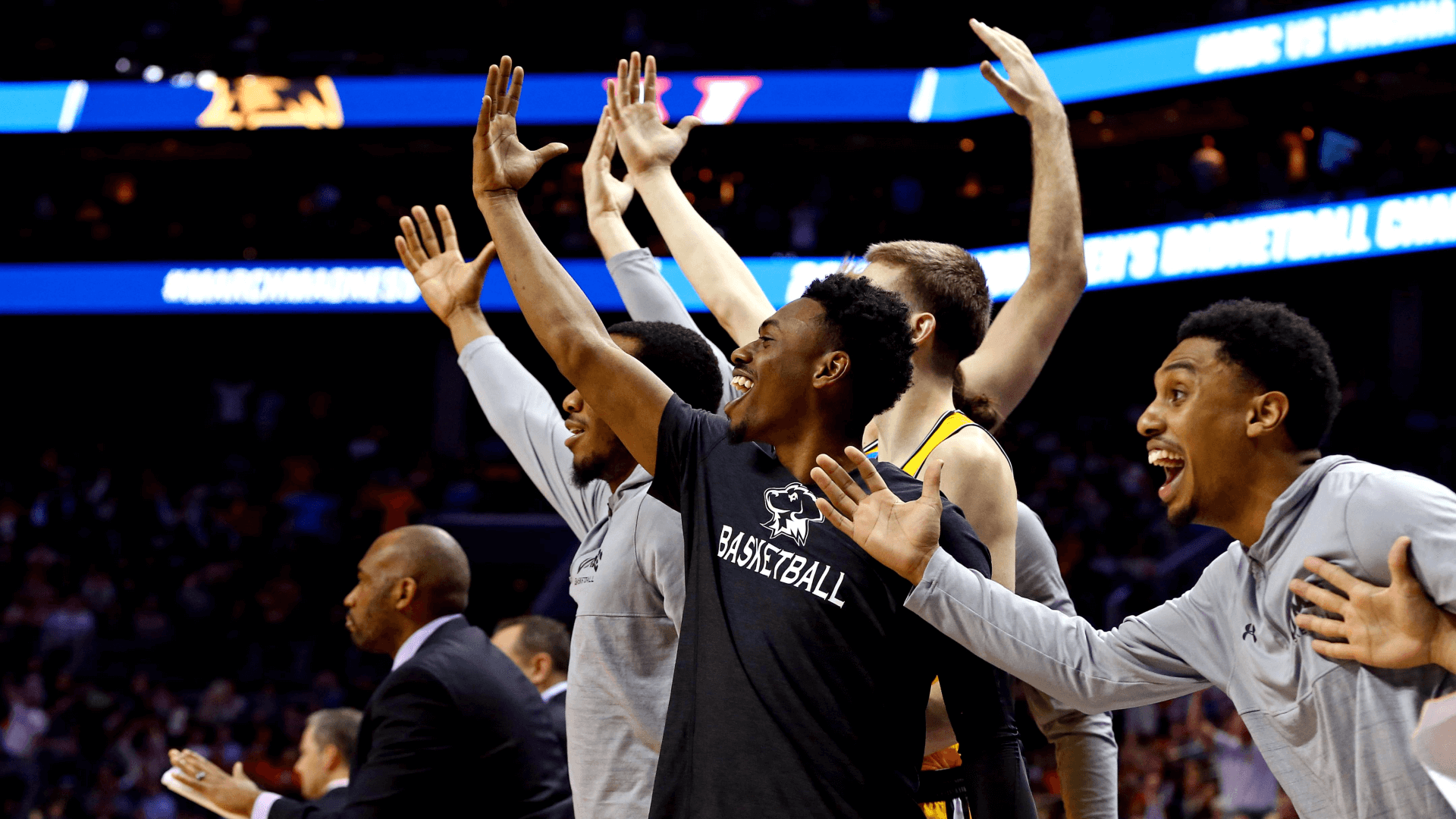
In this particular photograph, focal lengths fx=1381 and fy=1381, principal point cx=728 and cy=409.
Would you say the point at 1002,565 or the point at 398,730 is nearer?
the point at 1002,565

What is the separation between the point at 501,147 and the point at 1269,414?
53.6 inches

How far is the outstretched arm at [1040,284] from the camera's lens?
291 centimetres

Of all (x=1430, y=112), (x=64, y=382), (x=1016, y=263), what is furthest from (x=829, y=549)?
(x=64, y=382)

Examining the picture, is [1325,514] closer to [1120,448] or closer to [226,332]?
[1120,448]

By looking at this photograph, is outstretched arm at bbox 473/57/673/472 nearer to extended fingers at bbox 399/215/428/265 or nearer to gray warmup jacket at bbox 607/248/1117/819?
gray warmup jacket at bbox 607/248/1117/819

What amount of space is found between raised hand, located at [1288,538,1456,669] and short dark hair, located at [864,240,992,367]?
0.88 metres

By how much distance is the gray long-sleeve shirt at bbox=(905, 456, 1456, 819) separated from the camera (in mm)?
1788

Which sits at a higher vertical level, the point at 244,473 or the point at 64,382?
the point at 64,382

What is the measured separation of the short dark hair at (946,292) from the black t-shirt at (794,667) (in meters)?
0.50

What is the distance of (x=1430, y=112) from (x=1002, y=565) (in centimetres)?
1315

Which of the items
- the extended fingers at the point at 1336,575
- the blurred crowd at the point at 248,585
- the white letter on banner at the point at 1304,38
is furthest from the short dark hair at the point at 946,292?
the white letter on banner at the point at 1304,38

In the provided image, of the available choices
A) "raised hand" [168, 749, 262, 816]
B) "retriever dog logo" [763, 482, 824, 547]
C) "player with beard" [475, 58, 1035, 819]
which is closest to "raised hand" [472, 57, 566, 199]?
"player with beard" [475, 58, 1035, 819]

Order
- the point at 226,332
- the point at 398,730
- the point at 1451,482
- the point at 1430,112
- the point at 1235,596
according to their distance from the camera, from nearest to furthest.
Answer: the point at 1235,596, the point at 398,730, the point at 1451,482, the point at 1430,112, the point at 226,332

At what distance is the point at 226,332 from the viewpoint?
17234 millimetres
